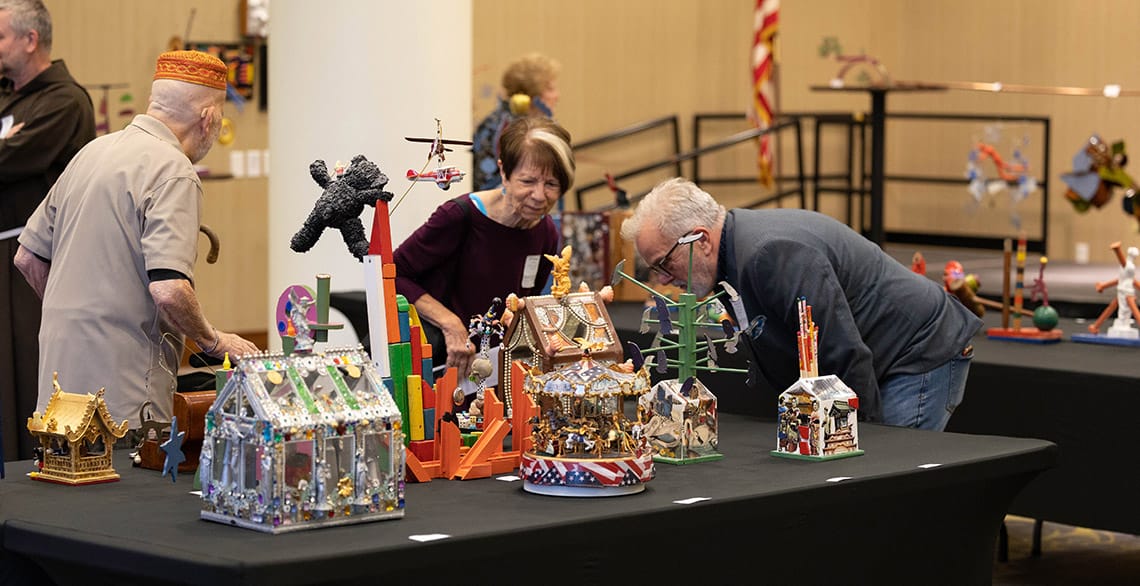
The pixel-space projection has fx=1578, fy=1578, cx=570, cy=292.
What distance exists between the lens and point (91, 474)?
2488 mm

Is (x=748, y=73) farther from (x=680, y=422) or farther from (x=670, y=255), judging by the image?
(x=680, y=422)

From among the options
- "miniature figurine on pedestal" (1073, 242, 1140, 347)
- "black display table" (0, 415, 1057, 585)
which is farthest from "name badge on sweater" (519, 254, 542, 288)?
"miniature figurine on pedestal" (1073, 242, 1140, 347)

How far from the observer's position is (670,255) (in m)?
3.07

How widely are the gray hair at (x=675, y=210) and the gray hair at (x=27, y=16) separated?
1.98 meters

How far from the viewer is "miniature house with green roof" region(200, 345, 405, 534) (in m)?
2.12

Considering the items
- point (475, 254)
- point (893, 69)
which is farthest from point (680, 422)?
point (893, 69)

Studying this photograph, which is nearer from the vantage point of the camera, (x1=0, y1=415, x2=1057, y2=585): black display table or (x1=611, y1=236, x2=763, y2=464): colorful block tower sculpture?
(x1=0, y1=415, x2=1057, y2=585): black display table

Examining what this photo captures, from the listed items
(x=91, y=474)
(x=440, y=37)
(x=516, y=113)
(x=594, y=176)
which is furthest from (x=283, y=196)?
(x=594, y=176)

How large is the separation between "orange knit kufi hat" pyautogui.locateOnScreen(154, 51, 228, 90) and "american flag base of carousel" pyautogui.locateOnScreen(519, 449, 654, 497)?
1.10 metres

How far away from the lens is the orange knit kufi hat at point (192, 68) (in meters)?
2.98

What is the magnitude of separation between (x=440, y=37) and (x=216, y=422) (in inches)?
117

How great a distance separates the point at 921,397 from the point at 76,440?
1732 mm

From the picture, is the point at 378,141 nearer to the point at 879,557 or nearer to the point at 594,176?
the point at 879,557

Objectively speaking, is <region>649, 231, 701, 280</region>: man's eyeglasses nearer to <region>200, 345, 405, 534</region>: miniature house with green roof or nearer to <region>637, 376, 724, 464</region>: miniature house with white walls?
<region>637, 376, 724, 464</region>: miniature house with white walls
